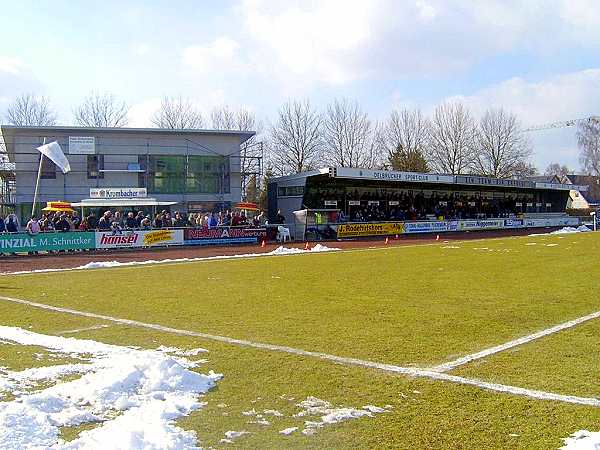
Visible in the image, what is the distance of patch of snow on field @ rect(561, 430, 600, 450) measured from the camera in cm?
447

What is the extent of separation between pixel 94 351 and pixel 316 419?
3.91 meters

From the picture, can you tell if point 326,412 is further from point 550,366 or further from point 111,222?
point 111,222

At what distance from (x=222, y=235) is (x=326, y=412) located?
28.8 m

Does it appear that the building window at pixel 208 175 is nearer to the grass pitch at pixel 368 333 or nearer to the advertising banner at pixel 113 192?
the advertising banner at pixel 113 192

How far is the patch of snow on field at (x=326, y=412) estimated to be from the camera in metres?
5.18

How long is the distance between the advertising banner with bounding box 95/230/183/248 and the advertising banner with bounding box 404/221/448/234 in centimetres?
1921

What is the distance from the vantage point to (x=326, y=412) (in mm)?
5492

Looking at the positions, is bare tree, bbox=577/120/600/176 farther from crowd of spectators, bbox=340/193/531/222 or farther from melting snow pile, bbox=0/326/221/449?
melting snow pile, bbox=0/326/221/449

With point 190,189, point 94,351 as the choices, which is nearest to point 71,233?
point 190,189

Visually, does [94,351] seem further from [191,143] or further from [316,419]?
[191,143]

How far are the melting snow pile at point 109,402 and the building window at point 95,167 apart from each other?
36916 mm

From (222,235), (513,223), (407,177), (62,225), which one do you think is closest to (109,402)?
(62,225)

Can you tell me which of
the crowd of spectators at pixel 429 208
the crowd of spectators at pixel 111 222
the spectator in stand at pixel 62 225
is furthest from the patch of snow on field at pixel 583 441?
the crowd of spectators at pixel 429 208

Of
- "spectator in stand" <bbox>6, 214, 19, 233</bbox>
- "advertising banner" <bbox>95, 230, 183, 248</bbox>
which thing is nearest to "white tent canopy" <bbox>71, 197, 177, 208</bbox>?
"advertising banner" <bbox>95, 230, 183, 248</bbox>
